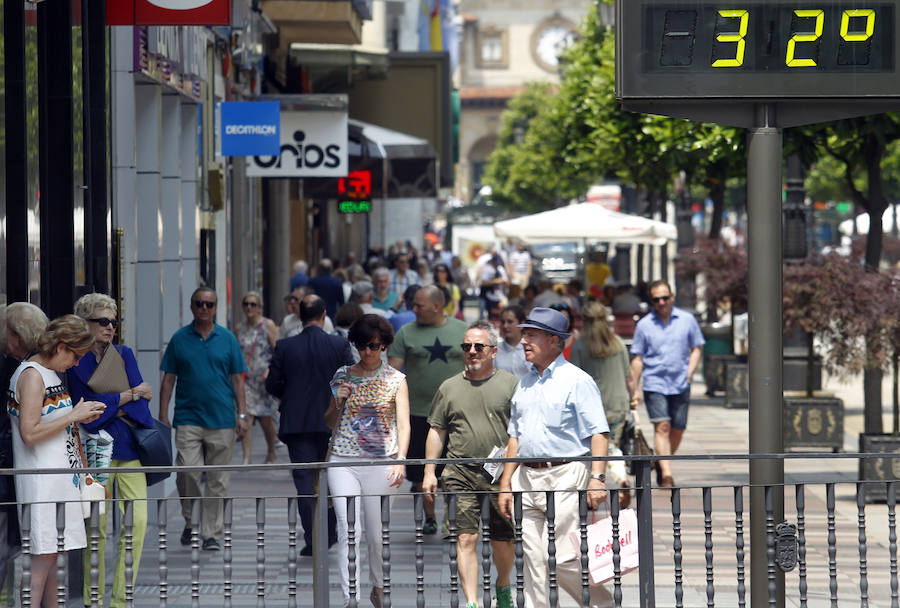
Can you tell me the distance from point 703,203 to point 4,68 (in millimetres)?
89075

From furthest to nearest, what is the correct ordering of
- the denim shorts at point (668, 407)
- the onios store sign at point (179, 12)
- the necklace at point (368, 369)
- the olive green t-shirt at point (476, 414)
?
the denim shorts at point (668, 407) < the onios store sign at point (179, 12) < the necklace at point (368, 369) < the olive green t-shirt at point (476, 414)

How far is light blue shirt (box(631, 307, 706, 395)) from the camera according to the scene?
13.3 meters

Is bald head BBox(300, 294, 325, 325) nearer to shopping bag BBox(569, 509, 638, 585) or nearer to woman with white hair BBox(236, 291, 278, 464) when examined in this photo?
woman with white hair BBox(236, 291, 278, 464)

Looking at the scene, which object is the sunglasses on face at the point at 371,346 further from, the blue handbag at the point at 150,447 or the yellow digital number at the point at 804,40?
the yellow digital number at the point at 804,40

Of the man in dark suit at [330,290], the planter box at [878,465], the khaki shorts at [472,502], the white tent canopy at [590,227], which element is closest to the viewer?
the khaki shorts at [472,502]

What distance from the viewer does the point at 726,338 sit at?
22547mm

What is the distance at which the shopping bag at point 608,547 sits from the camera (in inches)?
273

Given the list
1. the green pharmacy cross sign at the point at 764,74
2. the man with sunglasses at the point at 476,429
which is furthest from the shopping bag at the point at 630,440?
the green pharmacy cross sign at the point at 764,74

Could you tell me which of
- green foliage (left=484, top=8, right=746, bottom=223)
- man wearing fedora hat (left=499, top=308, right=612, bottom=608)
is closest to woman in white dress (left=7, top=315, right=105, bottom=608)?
man wearing fedora hat (left=499, top=308, right=612, bottom=608)

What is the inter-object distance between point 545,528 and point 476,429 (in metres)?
1.03

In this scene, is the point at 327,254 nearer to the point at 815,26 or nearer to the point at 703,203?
the point at 815,26

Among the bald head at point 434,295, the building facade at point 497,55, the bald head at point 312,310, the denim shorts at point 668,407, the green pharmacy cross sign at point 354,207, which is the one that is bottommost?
the denim shorts at point 668,407

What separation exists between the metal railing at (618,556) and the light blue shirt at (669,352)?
446 cm

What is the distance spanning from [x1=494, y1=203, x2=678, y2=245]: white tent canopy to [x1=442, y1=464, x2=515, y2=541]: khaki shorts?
51.0 feet
